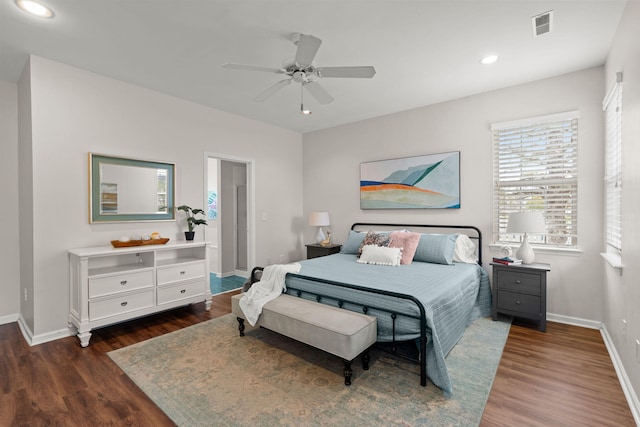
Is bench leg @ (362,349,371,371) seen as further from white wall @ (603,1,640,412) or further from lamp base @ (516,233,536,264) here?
lamp base @ (516,233,536,264)

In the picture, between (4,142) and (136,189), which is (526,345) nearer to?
(136,189)

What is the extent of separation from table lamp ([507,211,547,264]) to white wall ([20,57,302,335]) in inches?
155

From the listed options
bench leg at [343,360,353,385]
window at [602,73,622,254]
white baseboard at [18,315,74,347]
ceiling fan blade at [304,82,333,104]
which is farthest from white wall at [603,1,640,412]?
white baseboard at [18,315,74,347]

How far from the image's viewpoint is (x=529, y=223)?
3273mm

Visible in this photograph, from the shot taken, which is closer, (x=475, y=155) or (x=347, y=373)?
(x=347, y=373)

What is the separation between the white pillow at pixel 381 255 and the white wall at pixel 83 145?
7.71 ft

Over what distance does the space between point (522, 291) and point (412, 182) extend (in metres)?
1.97

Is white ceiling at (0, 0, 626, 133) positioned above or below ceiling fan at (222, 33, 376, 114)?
above

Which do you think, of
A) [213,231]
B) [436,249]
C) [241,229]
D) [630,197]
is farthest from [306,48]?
[213,231]

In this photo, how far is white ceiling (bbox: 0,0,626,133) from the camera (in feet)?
7.52

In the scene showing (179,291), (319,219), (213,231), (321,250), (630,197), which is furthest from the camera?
(213,231)

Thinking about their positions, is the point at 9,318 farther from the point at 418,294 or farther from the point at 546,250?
the point at 546,250

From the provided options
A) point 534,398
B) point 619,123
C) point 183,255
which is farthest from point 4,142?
point 619,123

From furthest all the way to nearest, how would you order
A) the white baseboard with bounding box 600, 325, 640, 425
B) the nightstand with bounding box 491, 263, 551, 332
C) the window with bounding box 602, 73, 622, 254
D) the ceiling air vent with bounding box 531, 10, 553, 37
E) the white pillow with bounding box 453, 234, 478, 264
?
the white pillow with bounding box 453, 234, 478, 264 < the nightstand with bounding box 491, 263, 551, 332 < the window with bounding box 602, 73, 622, 254 < the ceiling air vent with bounding box 531, 10, 553, 37 < the white baseboard with bounding box 600, 325, 640, 425
